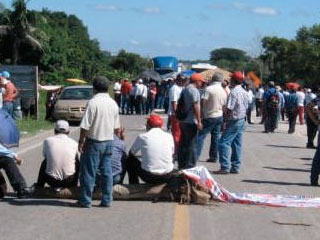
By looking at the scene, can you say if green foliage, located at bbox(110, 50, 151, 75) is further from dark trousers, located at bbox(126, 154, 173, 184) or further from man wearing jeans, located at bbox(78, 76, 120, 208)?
man wearing jeans, located at bbox(78, 76, 120, 208)

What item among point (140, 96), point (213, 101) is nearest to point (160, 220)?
point (213, 101)

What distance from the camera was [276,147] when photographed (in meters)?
21.4

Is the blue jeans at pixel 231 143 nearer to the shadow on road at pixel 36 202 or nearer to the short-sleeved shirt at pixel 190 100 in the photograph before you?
the short-sleeved shirt at pixel 190 100

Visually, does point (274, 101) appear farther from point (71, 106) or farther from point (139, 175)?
point (139, 175)

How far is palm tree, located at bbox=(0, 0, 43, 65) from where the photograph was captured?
188ft

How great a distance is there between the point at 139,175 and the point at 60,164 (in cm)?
117

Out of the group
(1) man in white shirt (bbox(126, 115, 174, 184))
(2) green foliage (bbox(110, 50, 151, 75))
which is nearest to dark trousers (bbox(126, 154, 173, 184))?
(1) man in white shirt (bbox(126, 115, 174, 184))

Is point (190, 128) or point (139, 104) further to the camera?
point (139, 104)

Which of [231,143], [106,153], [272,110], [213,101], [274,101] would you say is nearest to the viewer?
[106,153]

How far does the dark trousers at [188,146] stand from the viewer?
13.1 metres

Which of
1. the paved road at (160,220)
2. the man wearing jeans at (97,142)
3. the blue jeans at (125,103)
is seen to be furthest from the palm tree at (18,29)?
→ the man wearing jeans at (97,142)

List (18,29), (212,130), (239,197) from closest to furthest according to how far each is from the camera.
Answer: (239,197) < (212,130) < (18,29)

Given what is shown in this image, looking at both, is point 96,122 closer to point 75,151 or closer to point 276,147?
point 75,151

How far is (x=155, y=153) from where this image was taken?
10.6 m
